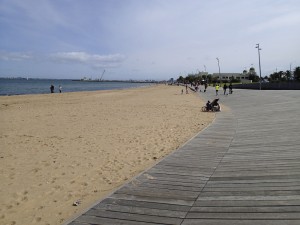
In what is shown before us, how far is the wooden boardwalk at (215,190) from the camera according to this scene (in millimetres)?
3693

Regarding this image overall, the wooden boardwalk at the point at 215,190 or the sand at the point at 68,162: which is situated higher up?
the wooden boardwalk at the point at 215,190

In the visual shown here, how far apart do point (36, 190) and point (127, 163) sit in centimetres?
227

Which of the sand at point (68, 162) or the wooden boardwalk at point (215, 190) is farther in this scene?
the sand at point (68, 162)

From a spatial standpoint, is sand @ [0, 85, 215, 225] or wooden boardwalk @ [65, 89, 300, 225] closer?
wooden boardwalk @ [65, 89, 300, 225]

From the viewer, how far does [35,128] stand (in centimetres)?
1356

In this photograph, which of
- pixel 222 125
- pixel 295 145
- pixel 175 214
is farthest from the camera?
pixel 222 125

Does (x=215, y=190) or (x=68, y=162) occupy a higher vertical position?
(x=215, y=190)

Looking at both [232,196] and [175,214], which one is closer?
[175,214]

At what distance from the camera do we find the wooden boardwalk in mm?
3693

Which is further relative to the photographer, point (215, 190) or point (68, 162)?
point (68, 162)

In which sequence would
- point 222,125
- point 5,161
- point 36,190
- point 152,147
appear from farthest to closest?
point 222,125 → point 152,147 → point 5,161 → point 36,190

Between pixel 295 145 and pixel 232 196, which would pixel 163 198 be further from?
pixel 295 145

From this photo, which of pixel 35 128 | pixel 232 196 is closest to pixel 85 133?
pixel 35 128

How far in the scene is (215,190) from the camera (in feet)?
15.0
